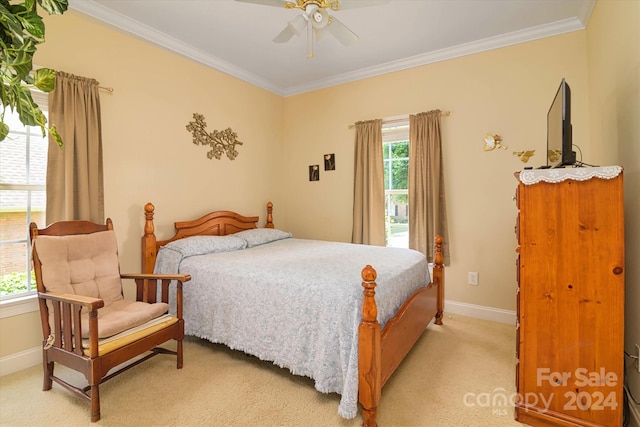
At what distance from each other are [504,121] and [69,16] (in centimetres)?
405

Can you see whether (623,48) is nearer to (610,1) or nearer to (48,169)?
(610,1)

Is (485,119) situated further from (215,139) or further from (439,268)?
(215,139)

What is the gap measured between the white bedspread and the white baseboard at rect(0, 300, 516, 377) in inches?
36.3

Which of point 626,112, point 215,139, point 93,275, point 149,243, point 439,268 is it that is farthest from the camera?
point 215,139

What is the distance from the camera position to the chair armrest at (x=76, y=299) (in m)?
1.75

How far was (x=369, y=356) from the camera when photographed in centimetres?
176

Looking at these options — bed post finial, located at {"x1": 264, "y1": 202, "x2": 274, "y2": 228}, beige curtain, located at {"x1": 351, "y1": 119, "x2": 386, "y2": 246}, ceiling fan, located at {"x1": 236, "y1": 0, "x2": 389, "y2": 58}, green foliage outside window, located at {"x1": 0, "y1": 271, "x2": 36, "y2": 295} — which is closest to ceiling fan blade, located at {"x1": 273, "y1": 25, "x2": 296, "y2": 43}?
ceiling fan, located at {"x1": 236, "y1": 0, "x2": 389, "y2": 58}

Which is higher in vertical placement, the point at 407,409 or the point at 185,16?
the point at 185,16

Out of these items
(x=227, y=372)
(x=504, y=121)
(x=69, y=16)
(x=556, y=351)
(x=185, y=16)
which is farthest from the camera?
(x=504, y=121)

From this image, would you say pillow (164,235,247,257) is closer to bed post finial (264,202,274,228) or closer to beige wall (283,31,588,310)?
bed post finial (264,202,274,228)

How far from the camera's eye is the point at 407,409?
197 cm

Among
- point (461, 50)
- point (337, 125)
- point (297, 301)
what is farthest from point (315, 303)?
point (461, 50)

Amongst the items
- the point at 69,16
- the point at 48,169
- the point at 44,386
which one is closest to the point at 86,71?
the point at 69,16

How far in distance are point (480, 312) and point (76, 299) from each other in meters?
3.56
